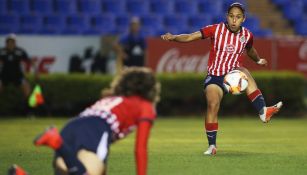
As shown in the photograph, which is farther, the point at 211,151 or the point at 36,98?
the point at 36,98

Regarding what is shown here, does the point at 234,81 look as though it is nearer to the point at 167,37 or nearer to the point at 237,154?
the point at 237,154

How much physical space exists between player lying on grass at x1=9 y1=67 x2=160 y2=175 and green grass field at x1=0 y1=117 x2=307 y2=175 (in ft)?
9.01

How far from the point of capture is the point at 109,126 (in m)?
7.80

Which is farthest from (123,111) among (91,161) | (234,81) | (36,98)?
(36,98)

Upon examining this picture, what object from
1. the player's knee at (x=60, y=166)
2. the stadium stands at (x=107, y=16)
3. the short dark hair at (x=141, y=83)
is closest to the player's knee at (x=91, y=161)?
the player's knee at (x=60, y=166)

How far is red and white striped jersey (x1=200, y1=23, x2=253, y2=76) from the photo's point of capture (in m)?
13.0

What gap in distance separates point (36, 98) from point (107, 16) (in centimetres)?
607

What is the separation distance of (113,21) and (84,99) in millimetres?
4690

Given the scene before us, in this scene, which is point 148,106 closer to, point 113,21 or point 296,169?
point 296,169

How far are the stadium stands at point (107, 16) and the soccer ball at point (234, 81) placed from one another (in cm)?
1310

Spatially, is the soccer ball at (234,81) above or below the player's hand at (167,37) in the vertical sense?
below

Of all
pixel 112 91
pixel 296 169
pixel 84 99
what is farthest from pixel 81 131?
pixel 84 99

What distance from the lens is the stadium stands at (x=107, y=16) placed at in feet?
84.0

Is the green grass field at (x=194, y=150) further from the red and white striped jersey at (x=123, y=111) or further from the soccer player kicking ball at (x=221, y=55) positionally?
the red and white striped jersey at (x=123, y=111)
